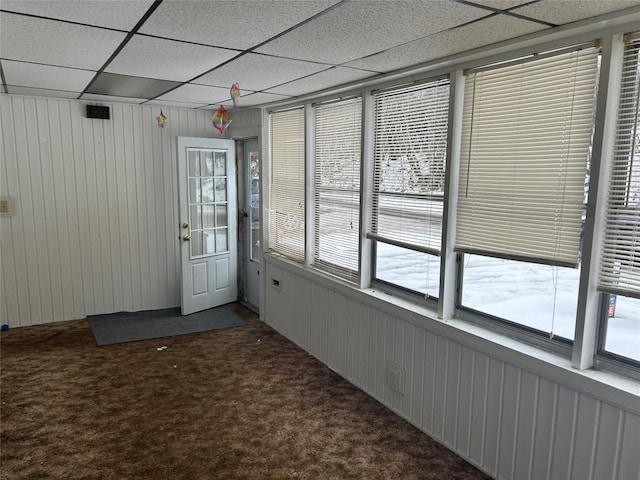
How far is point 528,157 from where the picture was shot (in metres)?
2.35

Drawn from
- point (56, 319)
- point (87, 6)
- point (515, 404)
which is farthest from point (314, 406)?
point (56, 319)

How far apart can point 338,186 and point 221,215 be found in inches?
85.8

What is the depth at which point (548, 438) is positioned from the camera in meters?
2.28

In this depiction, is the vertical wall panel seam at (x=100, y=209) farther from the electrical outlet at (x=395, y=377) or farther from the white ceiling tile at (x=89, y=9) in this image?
the electrical outlet at (x=395, y=377)

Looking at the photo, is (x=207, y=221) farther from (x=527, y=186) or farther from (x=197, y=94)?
(x=527, y=186)

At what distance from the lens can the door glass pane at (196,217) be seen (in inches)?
208

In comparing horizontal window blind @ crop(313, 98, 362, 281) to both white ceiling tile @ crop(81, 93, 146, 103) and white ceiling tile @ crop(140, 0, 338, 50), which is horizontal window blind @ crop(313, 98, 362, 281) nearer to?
white ceiling tile @ crop(140, 0, 338, 50)

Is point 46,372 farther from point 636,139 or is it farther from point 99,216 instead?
point 636,139

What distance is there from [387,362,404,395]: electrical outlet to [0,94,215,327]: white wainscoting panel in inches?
127

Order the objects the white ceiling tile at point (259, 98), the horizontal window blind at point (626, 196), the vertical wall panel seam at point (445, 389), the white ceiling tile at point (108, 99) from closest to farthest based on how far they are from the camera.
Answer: the horizontal window blind at point (626, 196)
the vertical wall panel seam at point (445, 389)
the white ceiling tile at point (259, 98)
the white ceiling tile at point (108, 99)

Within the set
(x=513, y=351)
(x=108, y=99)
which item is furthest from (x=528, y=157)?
(x=108, y=99)

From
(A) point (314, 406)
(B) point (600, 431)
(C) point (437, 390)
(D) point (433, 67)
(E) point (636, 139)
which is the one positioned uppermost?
(D) point (433, 67)

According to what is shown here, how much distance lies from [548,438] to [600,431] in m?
0.27

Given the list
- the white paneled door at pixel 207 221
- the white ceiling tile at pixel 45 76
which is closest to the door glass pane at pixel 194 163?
the white paneled door at pixel 207 221
